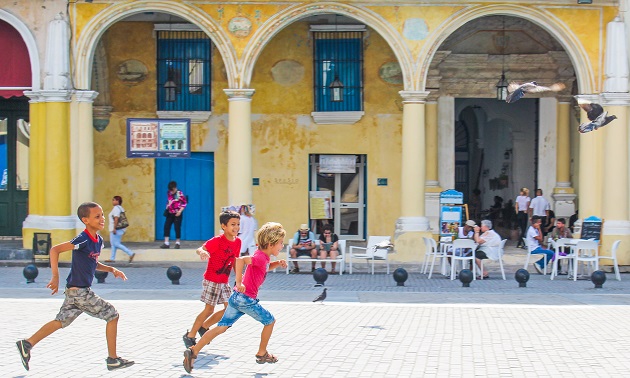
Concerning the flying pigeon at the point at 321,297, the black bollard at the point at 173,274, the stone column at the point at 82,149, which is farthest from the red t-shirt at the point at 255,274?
the stone column at the point at 82,149

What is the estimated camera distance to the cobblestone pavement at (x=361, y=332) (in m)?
9.20

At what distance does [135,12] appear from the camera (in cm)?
2027

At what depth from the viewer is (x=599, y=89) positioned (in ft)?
65.8

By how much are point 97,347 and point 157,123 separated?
11.3 meters

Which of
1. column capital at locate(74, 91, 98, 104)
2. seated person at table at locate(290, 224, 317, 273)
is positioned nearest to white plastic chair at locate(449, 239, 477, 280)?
seated person at table at locate(290, 224, 317, 273)

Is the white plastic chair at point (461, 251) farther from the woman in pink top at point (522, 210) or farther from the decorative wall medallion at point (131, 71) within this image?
the decorative wall medallion at point (131, 71)

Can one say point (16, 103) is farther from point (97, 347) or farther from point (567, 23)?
point (97, 347)

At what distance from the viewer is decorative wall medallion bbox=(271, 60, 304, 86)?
23.0m

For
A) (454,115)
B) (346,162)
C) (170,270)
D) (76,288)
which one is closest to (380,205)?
(346,162)

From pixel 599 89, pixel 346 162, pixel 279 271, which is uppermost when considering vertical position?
pixel 599 89

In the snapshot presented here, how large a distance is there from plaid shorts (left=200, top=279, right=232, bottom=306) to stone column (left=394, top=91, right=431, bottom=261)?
1048 cm

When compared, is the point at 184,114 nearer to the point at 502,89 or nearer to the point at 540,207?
the point at 502,89

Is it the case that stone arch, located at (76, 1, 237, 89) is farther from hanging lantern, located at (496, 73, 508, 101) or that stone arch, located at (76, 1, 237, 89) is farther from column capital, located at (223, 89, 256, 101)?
hanging lantern, located at (496, 73, 508, 101)

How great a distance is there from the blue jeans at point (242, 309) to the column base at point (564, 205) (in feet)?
50.6
